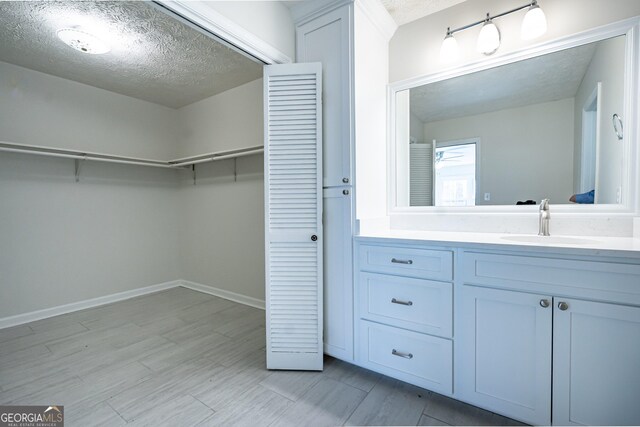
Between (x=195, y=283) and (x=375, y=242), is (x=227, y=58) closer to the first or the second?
(x=375, y=242)

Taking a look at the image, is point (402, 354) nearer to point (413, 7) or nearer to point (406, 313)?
point (406, 313)

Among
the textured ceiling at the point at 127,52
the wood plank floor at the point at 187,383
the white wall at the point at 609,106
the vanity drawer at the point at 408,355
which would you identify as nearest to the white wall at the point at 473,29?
the white wall at the point at 609,106

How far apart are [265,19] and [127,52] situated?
148cm

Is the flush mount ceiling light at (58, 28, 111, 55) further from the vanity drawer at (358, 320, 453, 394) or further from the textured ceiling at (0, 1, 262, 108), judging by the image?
the vanity drawer at (358, 320, 453, 394)

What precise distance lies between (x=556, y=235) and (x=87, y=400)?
2945 mm

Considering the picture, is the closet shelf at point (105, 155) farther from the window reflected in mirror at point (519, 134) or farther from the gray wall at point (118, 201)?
the window reflected in mirror at point (519, 134)

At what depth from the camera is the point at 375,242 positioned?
172cm

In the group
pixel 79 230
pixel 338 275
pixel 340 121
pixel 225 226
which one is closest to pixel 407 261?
pixel 338 275

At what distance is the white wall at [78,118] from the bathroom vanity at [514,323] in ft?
11.0

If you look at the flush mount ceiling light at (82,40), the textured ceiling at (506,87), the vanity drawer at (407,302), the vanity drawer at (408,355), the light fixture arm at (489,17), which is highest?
the flush mount ceiling light at (82,40)

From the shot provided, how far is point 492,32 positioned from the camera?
1.79 m

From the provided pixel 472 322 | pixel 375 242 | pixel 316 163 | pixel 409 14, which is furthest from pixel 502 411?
pixel 409 14

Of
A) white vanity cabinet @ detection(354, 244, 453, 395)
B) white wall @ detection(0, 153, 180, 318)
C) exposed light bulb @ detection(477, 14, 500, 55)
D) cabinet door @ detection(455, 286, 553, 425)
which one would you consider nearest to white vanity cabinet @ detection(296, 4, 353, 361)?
white vanity cabinet @ detection(354, 244, 453, 395)

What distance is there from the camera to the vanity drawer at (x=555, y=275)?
1104 millimetres
